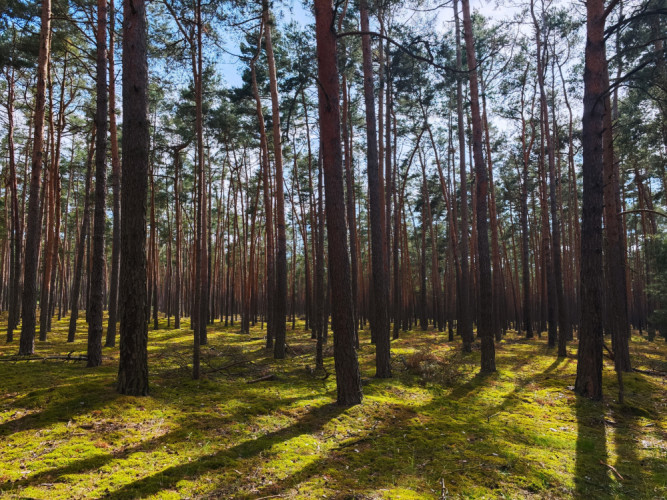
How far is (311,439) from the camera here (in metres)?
4.72

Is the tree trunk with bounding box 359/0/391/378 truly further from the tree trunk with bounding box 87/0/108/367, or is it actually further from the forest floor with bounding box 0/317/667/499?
the tree trunk with bounding box 87/0/108/367

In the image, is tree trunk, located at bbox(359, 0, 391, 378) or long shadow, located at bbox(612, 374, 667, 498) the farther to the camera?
tree trunk, located at bbox(359, 0, 391, 378)

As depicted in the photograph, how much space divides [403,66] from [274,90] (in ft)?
19.2

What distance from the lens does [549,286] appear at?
1638 cm

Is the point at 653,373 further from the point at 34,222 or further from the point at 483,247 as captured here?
the point at 34,222

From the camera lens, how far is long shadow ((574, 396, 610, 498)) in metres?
3.81

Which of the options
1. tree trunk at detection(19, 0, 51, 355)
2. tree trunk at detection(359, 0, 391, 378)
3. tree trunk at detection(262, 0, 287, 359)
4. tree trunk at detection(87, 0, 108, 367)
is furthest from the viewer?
tree trunk at detection(262, 0, 287, 359)

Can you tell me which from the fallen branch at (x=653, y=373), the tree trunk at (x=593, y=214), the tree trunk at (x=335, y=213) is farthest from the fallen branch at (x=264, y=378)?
the fallen branch at (x=653, y=373)

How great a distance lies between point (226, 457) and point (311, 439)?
114 centimetres

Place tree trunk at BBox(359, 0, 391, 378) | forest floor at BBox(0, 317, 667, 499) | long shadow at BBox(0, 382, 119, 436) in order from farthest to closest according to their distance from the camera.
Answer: tree trunk at BBox(359, 0, 391, 378) < long shadow at BBox(0, 382, 119, 436) < forest floor at BBox(0, 317, 667, 499)

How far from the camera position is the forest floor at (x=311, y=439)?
137 inches

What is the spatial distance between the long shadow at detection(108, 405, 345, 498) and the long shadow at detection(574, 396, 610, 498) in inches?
121

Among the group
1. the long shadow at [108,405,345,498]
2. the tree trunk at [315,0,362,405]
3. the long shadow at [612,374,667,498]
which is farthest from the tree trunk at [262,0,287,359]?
the long shadow at [612,374,667,498]

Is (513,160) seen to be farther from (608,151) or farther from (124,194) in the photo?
(124,194)
